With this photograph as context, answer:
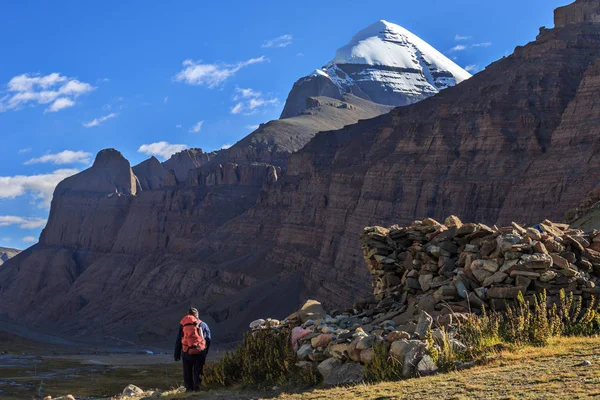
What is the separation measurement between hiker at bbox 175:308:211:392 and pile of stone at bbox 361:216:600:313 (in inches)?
180

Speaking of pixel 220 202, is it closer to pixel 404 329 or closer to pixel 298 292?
pixel 298 292

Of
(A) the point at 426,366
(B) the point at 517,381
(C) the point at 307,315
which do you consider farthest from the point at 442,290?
(B) the point at 517,381

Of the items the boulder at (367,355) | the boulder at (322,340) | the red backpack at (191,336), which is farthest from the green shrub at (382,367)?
the red backpack at (191,336)

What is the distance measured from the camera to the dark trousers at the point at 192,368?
56.3 ft

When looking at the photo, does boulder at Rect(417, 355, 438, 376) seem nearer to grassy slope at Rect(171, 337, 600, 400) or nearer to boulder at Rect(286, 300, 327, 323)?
grassy slope at Rect(171, 337, 600, 400)

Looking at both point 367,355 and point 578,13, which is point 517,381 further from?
point 578,13

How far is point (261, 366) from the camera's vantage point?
1708 cm

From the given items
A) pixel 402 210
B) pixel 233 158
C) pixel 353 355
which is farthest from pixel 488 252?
pixel 233 158

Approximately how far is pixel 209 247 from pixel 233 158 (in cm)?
3951

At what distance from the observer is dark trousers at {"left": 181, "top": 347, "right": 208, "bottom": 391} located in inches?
675

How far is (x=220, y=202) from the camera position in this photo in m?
171

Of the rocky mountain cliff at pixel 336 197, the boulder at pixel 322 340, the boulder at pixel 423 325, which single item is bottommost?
the boulder at pixel 322 340

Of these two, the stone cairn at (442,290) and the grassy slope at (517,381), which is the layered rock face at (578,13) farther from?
the grassy slope at (517,381)

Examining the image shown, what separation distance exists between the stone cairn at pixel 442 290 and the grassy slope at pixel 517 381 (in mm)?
841
